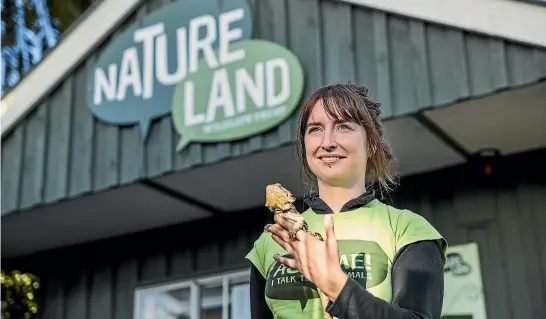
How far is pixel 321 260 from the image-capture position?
175 centimetres

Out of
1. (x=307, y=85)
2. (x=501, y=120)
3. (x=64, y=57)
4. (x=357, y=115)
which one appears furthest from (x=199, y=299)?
(x=357, y=115)

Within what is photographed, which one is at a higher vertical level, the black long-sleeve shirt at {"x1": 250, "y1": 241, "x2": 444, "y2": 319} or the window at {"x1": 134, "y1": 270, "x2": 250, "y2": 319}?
the window at {"x1": 134, "y1": 270, "x2": 250, "y2": 319}

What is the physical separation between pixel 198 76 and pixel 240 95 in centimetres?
45

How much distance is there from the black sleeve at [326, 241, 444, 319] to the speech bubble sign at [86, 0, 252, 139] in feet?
13.6

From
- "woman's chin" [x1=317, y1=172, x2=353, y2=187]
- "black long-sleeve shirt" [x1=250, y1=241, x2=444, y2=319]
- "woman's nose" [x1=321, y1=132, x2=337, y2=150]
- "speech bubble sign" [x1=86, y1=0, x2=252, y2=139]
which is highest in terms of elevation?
"speech bubble sign" [x1=86, y1=0, x2=252, y2=139]

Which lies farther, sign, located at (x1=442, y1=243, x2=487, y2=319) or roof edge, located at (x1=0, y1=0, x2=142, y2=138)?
roof edge, located at (x1=0, y1=0, x2=142, y2=138)

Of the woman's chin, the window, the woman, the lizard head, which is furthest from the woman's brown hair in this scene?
the window

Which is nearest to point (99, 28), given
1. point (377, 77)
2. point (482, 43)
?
point (377, 77)

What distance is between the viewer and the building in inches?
202

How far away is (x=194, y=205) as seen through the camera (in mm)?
6902

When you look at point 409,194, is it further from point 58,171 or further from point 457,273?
point 58,171

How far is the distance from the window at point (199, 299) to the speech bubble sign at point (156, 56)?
167cm

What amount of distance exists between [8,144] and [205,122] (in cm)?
205

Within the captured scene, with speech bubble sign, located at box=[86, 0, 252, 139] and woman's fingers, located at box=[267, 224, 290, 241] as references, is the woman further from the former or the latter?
speech bubble sign, located at box=[86, 0, 252, 139]
